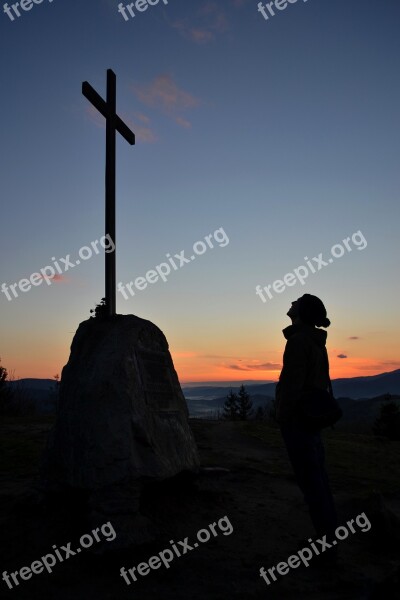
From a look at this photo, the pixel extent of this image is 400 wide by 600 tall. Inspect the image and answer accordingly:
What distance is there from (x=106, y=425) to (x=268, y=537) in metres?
2.34

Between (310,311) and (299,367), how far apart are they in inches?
26.1

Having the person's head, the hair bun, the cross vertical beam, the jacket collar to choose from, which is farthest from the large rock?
the hair bun

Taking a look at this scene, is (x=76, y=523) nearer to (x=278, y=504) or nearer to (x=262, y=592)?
(x=262, y=592)

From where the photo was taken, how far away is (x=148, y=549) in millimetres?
5148

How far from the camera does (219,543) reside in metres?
5.58

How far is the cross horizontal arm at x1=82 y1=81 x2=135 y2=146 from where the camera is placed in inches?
311

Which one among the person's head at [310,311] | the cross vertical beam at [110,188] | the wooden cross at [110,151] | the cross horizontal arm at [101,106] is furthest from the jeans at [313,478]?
the cross horizontal arm at [101,106]

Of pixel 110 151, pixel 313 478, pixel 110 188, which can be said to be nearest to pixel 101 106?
pixel 110 151

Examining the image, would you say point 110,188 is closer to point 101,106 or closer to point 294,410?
point 101,106

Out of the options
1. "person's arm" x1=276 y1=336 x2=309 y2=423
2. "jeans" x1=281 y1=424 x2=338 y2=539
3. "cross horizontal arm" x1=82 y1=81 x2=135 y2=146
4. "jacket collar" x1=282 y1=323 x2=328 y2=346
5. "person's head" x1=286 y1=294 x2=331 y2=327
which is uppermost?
"cross horizontal arm" x1=82 y1=81 x2=135 y2=146

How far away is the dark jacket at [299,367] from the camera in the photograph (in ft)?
16.3

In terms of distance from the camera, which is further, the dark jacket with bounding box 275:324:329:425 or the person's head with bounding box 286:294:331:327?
the person's head with bounding box 286:294:331:327

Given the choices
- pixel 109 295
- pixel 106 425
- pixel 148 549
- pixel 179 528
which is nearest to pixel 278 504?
pixel 179 528

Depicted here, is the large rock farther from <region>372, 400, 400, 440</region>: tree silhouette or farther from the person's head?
<region>372, 400, 400, 440</region>: tree silhouette
